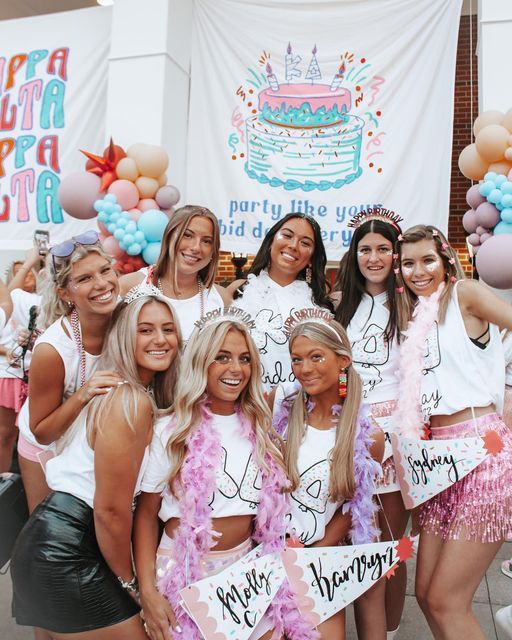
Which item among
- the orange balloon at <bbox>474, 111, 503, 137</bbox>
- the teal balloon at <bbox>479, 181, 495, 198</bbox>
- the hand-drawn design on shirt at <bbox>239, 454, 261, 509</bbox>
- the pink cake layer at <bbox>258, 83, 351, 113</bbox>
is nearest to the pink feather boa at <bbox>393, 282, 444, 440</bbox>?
the hand-drawn design on shirt at <bbox>239, 454, 261, 509</bbox>

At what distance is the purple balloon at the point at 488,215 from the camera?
3.12 m

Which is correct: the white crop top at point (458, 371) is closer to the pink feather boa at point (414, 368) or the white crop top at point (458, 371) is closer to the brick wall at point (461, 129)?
the pink feather boa at point (414, 368)

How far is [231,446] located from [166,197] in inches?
91.0

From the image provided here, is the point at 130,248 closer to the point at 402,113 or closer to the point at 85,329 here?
the point at 85,329

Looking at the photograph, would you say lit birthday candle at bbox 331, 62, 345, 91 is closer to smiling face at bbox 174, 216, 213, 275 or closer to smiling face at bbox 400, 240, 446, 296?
smiling face at bbox 174, 216, 213, 275

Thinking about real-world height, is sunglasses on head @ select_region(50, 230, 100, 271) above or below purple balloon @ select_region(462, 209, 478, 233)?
below

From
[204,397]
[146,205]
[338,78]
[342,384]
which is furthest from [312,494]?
[338,78]

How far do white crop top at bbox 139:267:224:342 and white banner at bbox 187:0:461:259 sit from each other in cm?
161

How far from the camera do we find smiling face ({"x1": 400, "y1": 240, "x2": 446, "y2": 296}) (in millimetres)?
2182

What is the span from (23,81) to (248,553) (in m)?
4.45

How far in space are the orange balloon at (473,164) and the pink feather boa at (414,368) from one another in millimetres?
1521

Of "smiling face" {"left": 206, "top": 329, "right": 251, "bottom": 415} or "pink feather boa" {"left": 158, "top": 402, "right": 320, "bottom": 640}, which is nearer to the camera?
"pink feather boa" {"left": 158, "top": 402, "right": 320, "bottom": 640}

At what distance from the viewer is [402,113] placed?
3.95 m

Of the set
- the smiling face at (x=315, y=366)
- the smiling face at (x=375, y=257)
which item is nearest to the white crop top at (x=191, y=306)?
the smiling face at (x=315, y=366)
